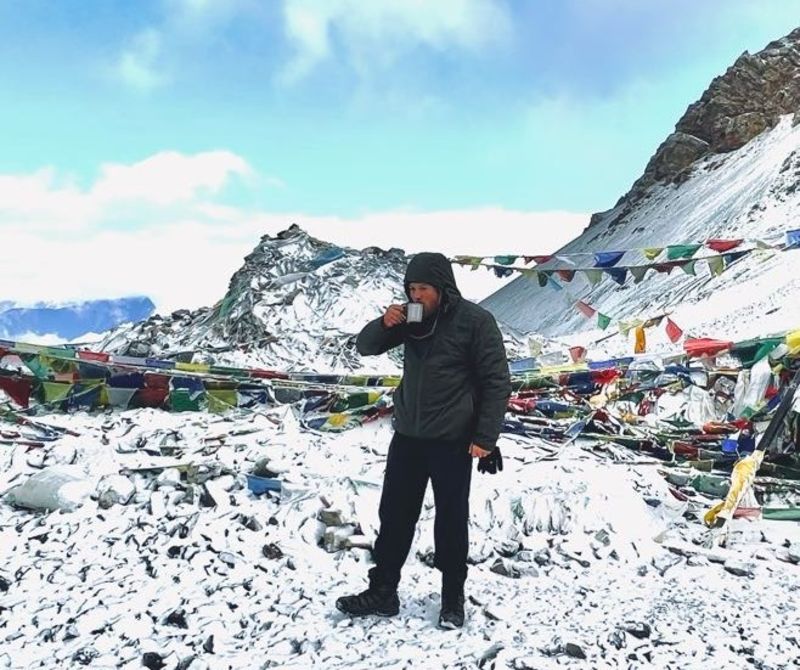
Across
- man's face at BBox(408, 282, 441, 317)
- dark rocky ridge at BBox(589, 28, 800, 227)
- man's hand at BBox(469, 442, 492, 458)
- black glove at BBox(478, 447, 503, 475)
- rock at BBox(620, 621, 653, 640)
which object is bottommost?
rock at BBox(620, 621, 653, 640)

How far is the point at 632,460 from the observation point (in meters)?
7.83

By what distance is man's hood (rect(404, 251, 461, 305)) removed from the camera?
3.94 m

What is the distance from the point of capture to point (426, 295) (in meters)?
3.98

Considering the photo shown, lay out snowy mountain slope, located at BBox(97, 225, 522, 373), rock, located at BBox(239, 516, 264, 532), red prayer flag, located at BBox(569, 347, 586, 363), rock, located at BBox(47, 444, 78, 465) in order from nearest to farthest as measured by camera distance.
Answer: rock, located at BBox(239, 516, 264, 532) → rock, located at BBox(47, 444, 78, 465) → red prayer flag, located at BBox(569, 347, 586, 363) → snowy mountain slope, located at BBox(97, 225, 522, 373)

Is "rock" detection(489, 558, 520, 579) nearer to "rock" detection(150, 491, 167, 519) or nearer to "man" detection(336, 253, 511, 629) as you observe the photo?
"man" detection(336, 253, 511, 629)

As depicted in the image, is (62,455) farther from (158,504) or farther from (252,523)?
(252,523)

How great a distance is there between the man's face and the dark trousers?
73cm

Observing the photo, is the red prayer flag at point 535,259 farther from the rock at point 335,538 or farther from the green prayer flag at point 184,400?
the rock at point 335,538

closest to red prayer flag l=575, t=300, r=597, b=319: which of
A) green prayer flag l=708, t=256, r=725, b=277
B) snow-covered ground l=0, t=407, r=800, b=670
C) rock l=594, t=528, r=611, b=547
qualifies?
green prayer flag l=708, t=256, r=725, b=277

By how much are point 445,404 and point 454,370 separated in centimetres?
19

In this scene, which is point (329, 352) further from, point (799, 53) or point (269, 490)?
point (799, 53)

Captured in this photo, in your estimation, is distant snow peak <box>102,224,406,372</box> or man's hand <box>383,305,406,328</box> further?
distant snow peak <box>102,224,406,372</box>

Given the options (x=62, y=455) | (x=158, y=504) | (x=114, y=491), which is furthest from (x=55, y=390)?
(x=158, y=504)

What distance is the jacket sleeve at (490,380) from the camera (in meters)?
3.88
